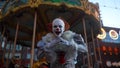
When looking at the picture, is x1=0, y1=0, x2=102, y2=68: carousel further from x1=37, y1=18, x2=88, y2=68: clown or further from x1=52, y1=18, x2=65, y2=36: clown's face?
x1=37, y1=18, x2=88, y2=68: clown

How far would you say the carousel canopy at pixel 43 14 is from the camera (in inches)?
455

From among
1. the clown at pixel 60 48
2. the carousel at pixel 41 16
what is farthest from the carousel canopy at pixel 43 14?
the clown at pixel 60 48

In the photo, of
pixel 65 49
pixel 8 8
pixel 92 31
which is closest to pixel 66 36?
pixel 65 49

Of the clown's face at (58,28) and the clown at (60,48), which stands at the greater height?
the clown's face at (58,28)

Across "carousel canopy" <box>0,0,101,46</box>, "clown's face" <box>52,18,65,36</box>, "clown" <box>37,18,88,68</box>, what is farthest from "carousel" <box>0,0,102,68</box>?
"clown" <box>37,18,88,68</box>

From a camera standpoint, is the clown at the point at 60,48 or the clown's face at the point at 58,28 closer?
the clown at the point at 60,48

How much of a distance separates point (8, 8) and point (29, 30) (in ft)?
8.91

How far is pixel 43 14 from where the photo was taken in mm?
12695

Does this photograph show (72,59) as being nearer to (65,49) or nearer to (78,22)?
(65,49)

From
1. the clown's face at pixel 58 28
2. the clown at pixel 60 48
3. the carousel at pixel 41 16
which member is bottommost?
the clown at pixel 60 48

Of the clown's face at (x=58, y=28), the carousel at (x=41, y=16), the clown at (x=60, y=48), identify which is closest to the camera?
the clown at (x=60, y=48)

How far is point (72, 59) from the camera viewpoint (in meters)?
5.27

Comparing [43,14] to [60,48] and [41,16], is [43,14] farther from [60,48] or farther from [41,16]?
[60,48]

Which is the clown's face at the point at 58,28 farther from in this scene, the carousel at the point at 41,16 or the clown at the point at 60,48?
the carousel at the point at 41,16
